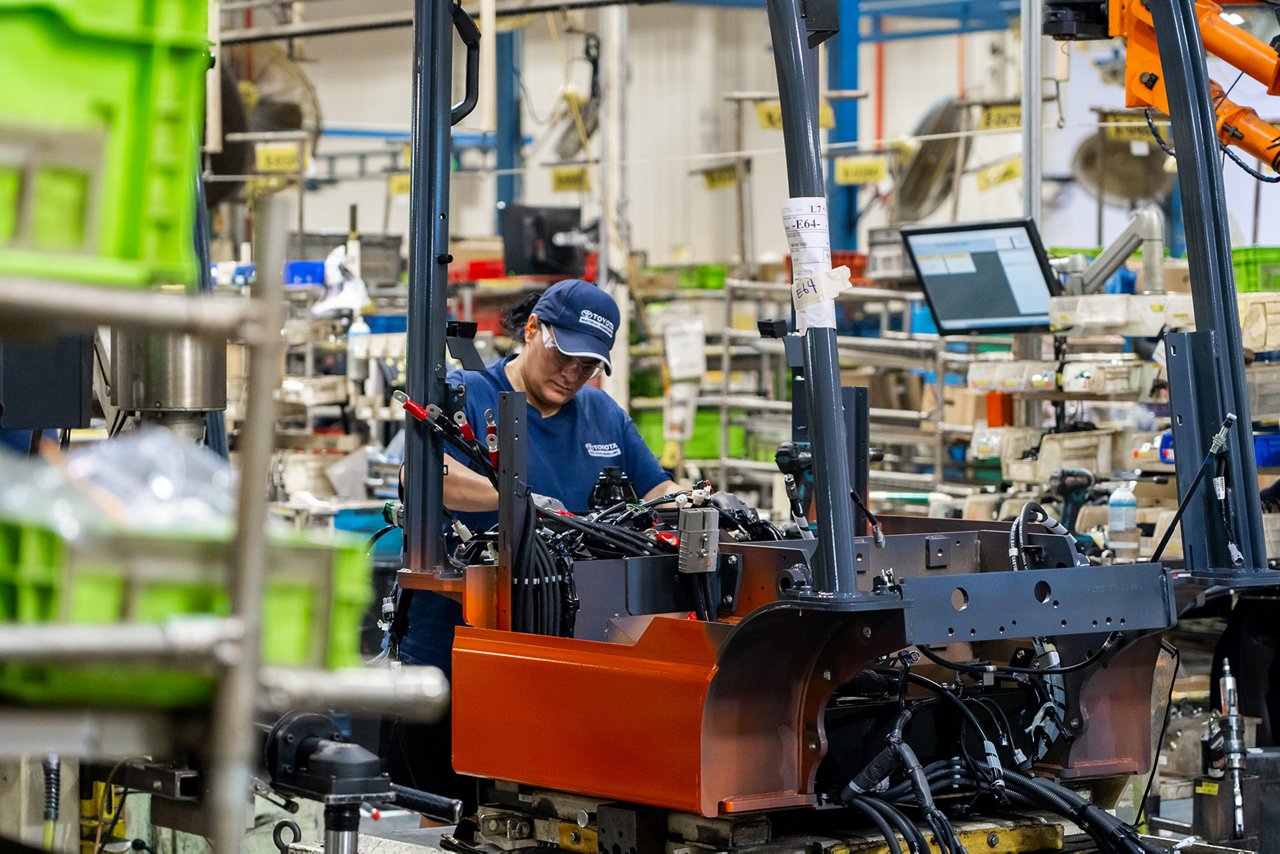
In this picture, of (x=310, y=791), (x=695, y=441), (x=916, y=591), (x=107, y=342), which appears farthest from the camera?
(x=695, y=441)

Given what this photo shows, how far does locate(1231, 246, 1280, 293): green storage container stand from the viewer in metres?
6.07

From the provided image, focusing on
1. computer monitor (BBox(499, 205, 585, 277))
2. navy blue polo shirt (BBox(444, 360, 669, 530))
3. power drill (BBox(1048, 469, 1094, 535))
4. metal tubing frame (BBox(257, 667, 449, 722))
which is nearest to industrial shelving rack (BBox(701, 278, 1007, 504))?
computer monitor (BBox(499, 205, 585, 277))

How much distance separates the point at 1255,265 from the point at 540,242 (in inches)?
219

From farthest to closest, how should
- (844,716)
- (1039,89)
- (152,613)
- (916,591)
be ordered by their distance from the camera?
(1039,89)
(844,716)
(916,591)
(152,613)

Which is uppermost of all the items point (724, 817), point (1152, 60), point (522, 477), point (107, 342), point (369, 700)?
point (1152, 60)

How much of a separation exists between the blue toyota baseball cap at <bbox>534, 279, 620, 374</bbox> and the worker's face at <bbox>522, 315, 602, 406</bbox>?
0.05 meters

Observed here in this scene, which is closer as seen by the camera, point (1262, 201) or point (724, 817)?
point (724, 817)

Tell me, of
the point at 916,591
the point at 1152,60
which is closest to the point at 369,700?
the point at 916,591

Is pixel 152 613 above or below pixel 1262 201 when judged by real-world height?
below

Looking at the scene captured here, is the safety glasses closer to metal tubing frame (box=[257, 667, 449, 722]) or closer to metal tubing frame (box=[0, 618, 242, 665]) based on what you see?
metal tubing frame (box=[257, 667, 449, 722])

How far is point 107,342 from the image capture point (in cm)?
429

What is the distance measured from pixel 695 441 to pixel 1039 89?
4.30 m

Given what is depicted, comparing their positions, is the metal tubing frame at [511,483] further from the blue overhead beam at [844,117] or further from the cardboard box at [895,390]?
the blue overhead beam at [844,117]

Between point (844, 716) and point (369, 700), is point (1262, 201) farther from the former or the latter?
point (369, 700)
